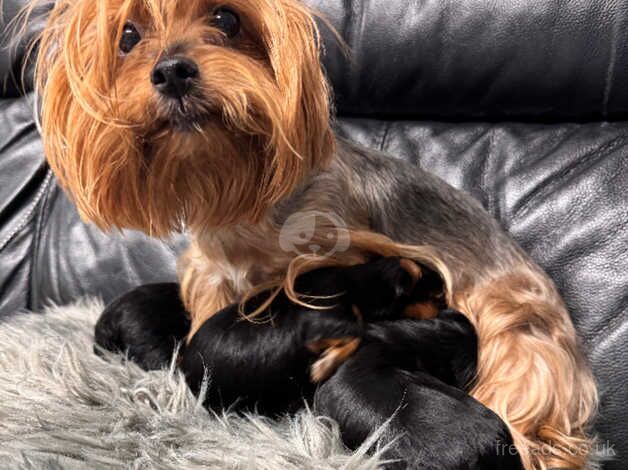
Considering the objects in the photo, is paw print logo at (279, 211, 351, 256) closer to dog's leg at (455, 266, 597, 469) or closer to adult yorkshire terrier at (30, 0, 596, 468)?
adult yorkshire terrier at (30, 0, 596, 468)

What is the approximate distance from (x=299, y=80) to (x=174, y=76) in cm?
18

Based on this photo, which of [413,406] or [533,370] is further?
[533,370]

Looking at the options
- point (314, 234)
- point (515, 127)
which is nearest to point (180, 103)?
point (314, 234)

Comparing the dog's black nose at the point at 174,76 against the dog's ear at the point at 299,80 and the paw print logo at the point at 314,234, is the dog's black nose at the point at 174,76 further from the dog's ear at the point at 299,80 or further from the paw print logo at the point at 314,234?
the paw print logo at the point at 314,234

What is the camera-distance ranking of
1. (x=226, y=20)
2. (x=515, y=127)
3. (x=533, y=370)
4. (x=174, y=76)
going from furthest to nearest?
(x=515, y=127), (x=533, y=370), (x=226, y=20), (x=174, y=76)

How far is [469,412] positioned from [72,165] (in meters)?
0.65

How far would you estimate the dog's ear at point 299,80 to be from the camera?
3.50 feet

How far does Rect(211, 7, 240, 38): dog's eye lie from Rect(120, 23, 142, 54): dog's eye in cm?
11

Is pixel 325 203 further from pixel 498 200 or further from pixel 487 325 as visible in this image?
pixel 498 200

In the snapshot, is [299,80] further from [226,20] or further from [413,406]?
[413,406]

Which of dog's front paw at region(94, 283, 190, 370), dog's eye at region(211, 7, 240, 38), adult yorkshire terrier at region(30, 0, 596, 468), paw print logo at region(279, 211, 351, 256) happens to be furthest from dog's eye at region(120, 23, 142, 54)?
dog's front paw at region(94, 283, 190, 370)

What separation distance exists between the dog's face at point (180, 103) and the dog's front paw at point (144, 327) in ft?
0.83

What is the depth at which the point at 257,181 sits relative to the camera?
1.17 meters


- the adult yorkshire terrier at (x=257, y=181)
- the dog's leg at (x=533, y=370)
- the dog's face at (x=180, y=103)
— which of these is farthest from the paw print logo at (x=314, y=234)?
the dog's leg at (x=533, y=370)
